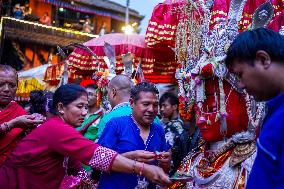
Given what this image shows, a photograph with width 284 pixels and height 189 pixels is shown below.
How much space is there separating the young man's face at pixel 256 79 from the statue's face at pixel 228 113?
1.24 metres

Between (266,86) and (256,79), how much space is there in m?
0.05

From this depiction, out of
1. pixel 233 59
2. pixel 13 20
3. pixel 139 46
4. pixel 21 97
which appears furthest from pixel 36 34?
pixel 233 59

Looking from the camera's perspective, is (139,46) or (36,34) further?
(36,34)

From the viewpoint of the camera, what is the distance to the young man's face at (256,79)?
164cm

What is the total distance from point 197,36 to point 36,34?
16.1 metres

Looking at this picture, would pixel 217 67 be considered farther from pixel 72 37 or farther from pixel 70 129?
pixel 72 37

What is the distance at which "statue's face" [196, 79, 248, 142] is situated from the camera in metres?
2.96

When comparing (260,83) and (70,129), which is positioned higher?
(260,83)

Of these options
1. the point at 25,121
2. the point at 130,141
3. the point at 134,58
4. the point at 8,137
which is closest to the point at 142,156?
the point at 130,141

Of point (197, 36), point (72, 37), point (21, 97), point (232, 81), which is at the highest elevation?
point (72, 37)

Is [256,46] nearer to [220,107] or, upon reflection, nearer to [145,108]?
[220,107]

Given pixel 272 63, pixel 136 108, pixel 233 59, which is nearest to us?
pixel 272 63

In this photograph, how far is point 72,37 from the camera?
19.6 meters

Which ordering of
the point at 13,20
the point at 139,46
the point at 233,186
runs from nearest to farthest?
1. the point at 233,186
2. the point at 139,46
3. the point at 13,20
